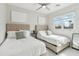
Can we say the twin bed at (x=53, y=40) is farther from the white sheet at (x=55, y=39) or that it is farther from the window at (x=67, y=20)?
the window at (x=67, y=20)

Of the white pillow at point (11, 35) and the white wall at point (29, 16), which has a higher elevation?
the white wall at point (29, 16)

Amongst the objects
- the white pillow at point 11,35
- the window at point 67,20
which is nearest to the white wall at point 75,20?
the window at point 67,20

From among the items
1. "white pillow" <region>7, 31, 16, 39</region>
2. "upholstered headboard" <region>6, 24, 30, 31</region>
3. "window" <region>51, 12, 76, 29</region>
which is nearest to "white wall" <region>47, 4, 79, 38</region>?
"window" <region>51, 12, 76, 29</region>

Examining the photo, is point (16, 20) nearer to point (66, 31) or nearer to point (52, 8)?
point (52, 8)

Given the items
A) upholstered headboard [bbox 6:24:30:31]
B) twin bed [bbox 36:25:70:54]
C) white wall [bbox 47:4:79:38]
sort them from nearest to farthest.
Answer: white wall [bbox 47:4:79:38]
twin bed [bbox 36:25:70:54]
upholstered headboard [bbox 6:24:30:31]

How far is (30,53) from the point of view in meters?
1.31

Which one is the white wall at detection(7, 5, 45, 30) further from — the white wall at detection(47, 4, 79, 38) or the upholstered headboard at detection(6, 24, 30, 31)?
the white wall at detection(47, 4, 79, 38)

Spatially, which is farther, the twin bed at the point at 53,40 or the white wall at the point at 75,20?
the twin bed at the point at 53,40

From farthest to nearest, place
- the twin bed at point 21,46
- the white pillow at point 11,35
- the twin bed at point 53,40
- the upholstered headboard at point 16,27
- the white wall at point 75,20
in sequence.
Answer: the upholstered headboard at point 16,27, the white pillow at point 11,35, the twin bed at point 53,40, the white wall at point 75,20, the twin bed at point 21,46

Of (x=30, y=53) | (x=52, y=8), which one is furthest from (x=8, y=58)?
(x=52, y=8)

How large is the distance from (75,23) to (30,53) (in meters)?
1.76

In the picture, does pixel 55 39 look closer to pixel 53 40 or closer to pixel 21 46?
pixel 53 40

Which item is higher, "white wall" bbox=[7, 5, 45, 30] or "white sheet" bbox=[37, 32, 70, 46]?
"white wall" bbox=[7, 5, 45, 30]

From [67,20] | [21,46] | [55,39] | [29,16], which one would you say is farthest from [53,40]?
[29,16]
